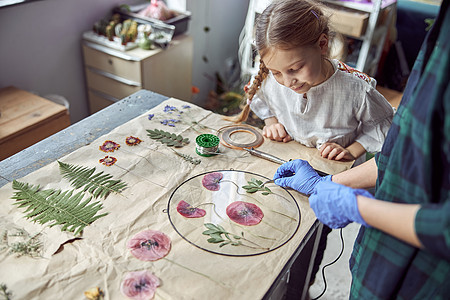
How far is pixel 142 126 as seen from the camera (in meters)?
1.39

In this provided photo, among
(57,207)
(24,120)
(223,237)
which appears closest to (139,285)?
(223,237)

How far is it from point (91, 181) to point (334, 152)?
0.77 meters

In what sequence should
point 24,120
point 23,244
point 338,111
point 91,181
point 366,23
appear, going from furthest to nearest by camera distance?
1. point 366,23
2. point 24,120
3. point 338,111
4. point 91,181
5. point 23,244

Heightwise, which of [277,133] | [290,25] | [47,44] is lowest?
[47,44]

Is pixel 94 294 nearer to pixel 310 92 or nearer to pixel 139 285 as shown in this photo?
pixel 139 285

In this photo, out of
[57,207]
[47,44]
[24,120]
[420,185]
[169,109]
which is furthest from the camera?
[47,44]

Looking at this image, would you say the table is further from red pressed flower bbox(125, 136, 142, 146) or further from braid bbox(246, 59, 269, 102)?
braid bbox(246, 59, 269, 102)

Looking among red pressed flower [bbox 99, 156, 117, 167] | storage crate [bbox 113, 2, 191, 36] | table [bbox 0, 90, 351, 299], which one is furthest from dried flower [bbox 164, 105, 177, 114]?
storage crate [bbox 113, 2, 191, 36]

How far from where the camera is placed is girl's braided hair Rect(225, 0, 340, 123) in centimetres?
114

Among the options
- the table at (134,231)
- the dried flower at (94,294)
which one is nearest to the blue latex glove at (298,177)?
the table at (134,231)

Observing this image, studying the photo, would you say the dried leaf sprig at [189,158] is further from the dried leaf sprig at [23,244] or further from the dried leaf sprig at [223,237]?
Result: the dried leaf sprig at [23,244]

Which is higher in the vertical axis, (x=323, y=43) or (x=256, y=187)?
(x=323, y=43)

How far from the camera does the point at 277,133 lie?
1.39 m

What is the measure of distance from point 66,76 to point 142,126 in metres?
1.46
